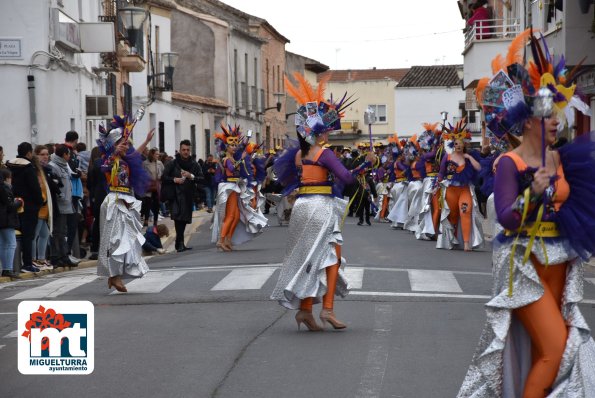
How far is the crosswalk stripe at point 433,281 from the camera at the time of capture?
568 inches

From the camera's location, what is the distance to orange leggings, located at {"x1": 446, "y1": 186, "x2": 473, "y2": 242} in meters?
20.9

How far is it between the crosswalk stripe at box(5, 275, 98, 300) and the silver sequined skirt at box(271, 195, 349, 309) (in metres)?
4.44

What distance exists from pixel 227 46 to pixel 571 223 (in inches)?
2195

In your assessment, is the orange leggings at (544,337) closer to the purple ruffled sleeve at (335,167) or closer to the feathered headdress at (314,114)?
the purple ruffled sleeve at (335,167)

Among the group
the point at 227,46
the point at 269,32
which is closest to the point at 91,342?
the point at 227,46

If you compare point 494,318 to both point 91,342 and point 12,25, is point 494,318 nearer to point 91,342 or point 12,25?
point 91,342

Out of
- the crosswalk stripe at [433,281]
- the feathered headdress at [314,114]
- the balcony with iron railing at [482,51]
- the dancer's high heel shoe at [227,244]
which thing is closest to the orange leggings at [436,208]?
the dancer's high heel shoe at [227,244]

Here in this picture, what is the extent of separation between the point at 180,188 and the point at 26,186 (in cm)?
565

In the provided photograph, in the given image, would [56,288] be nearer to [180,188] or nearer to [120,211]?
[120,211]

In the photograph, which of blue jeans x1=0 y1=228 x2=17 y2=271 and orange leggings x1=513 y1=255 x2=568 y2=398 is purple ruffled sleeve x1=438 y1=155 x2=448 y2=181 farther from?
orange leggings x1=513 y1=255 x2=568 y2=398

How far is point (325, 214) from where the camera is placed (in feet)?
36.8

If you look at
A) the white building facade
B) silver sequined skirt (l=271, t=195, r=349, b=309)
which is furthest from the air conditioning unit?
silver sequined skirt (l=271, t=195, r=349, b=309)

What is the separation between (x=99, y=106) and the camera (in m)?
29.0

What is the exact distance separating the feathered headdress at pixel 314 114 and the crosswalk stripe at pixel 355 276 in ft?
11.4
